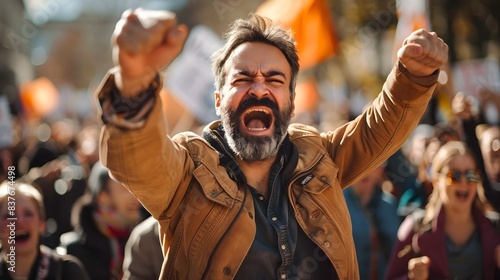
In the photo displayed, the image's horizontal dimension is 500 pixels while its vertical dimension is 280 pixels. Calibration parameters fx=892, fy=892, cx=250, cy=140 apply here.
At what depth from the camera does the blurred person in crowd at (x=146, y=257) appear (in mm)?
5176

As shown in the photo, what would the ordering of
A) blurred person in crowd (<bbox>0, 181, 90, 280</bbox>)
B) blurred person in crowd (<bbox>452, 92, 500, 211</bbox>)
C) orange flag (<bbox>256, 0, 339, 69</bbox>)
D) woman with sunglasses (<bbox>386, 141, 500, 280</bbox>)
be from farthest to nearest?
1. orange flag (<bbox>256, 0, 339, 69</bbox>)
2. blurred person in crowd (<bbox>452, 92, 500, 211</bbox>)
3. woman with sunglasses (<bbox>386, 141, 500, 280</bbox>)
4. blurred person in crowd (<bbox>0, 181, 90, 280</bbox>)

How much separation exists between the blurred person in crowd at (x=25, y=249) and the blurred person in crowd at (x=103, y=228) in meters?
0.91

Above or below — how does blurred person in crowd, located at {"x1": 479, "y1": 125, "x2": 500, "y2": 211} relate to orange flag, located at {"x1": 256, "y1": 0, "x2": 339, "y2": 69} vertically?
below

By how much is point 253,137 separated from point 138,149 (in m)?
0.73

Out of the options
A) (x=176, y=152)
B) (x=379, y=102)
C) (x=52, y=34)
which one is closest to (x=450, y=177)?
(x=379, y=102)

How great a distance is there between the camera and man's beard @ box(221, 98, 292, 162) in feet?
11.9

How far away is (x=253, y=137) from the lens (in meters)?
3.63

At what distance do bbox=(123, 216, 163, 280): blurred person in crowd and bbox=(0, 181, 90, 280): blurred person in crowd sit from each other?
32 centimetres

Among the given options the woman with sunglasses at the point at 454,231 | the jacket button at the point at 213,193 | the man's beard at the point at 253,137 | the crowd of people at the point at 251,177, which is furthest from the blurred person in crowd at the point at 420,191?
the jacket button at the point at 213,193

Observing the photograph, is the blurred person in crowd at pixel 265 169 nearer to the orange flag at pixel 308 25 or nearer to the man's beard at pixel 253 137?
the man's beard at pixel 253 137

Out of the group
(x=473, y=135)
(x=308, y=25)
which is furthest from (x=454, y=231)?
(x=308, y=25)

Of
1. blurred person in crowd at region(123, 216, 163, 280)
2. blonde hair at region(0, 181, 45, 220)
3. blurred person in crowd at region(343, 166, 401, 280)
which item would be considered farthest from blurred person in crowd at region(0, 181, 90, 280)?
blurred person in crowd at region(343, 166, 401, 280)

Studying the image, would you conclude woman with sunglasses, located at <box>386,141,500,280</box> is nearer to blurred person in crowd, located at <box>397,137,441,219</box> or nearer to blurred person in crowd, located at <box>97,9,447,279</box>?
blurred person in crowd, located at <box>397,137,441,219</box>

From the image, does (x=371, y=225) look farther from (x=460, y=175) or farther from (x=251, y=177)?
(x=251, y=177)
